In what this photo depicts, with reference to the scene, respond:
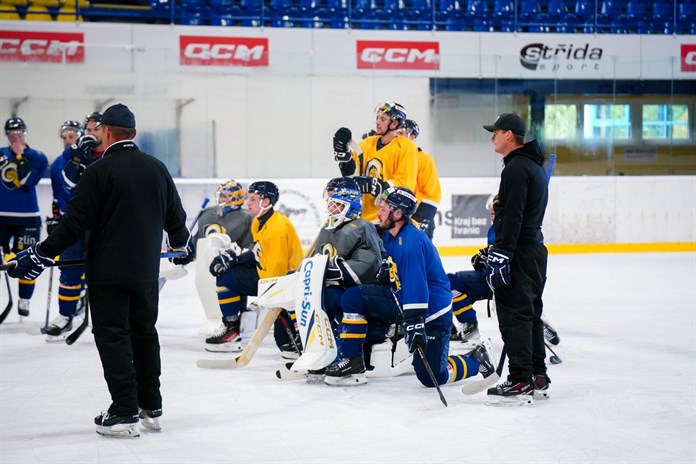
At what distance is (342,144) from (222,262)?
3.22 feet

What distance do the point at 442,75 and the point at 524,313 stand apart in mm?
8465

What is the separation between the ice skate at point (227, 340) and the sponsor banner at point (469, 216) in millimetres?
5935

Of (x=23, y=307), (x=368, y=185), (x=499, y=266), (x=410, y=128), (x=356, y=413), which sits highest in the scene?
(x=410, y=128)

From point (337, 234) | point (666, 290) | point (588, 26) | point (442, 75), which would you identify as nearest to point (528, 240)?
point (337, 234)

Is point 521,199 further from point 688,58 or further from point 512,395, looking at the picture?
point 688,58

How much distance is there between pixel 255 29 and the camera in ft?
42.0

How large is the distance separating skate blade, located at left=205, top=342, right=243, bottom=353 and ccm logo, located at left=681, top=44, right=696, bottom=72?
9.04 metres

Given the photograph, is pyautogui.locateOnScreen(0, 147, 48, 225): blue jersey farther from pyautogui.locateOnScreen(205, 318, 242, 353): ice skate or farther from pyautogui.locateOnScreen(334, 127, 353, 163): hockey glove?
pyautogui.locateOnScreen(334, 127, 353, 163): hockey glove

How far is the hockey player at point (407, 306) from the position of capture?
4.36 metres

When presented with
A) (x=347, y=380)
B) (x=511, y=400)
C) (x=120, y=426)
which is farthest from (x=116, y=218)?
(x=511, y=400)

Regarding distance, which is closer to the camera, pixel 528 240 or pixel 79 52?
pixel 528 240

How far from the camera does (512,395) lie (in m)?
4.35

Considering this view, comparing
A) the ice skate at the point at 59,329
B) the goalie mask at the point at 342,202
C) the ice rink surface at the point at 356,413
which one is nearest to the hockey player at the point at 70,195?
the ice skate at the point at 59,329

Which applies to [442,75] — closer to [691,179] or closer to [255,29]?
[255,29]
